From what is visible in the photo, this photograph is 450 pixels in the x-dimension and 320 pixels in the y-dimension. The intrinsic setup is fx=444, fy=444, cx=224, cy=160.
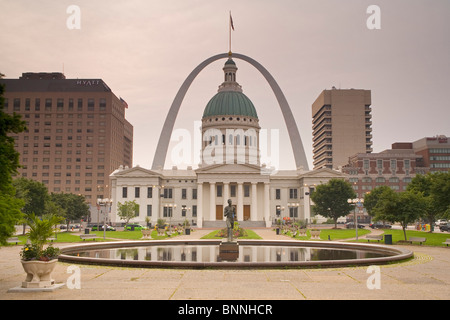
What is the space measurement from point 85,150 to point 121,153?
18350mm

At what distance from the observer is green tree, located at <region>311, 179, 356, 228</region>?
87.6 meters

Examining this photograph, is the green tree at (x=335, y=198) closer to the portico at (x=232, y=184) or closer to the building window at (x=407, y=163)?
the portico at (x=232, y=184)

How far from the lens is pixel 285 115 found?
397ft

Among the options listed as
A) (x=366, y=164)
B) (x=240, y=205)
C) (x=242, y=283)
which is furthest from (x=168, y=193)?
(x=242, y=283)

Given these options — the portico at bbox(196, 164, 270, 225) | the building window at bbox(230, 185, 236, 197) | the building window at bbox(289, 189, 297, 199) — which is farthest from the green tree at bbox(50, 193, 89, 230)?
the building window at bbox(289, 189, 297, 199)

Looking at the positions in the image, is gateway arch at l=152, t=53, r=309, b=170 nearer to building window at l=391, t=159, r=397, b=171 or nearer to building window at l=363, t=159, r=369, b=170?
building window at l=363, t=159, r=369, b=170

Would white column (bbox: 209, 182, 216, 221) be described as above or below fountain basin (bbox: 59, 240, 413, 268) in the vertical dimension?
above

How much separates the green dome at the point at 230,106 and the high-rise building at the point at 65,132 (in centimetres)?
5612

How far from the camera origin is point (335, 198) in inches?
3457

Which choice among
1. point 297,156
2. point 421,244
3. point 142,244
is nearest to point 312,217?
point 297,156

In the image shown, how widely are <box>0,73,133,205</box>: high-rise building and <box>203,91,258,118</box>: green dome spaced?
56.1 meters

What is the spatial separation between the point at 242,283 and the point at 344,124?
174975 mm

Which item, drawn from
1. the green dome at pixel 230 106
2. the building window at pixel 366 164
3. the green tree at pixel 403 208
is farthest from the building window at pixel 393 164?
the green tree at pixel 403 208

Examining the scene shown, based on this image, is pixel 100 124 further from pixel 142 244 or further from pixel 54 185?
pixel 142 244
